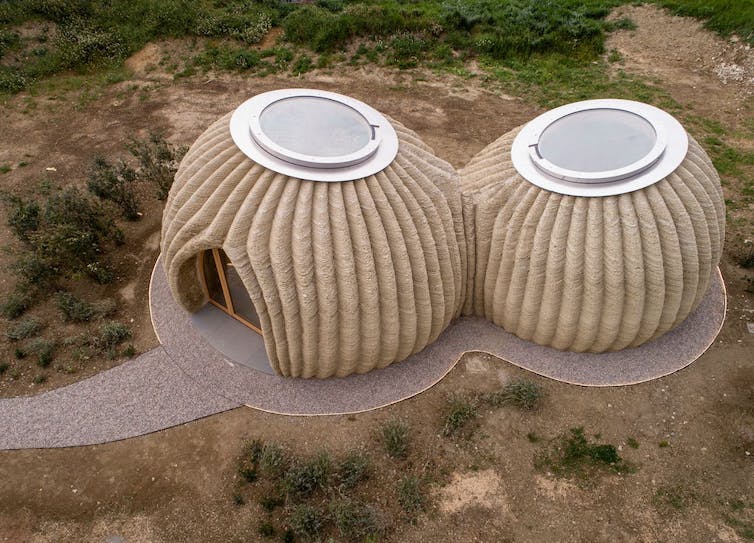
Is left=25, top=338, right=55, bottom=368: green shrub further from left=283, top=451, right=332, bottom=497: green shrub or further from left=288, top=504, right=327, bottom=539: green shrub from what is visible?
left=288, top=504, right=327, bottom=539: green shrub

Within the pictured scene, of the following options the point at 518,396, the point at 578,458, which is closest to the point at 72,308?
the point at 518,396

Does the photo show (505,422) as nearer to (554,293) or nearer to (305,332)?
(554,293)

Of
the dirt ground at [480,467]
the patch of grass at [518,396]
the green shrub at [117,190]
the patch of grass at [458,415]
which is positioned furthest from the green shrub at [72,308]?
the patch of grass at [518,396]

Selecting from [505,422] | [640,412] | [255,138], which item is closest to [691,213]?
[640,412]

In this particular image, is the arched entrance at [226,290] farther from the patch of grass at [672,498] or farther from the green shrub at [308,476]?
the patch of grass at [672,498]

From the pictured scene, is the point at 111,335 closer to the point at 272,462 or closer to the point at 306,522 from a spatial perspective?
the point at 272,462
